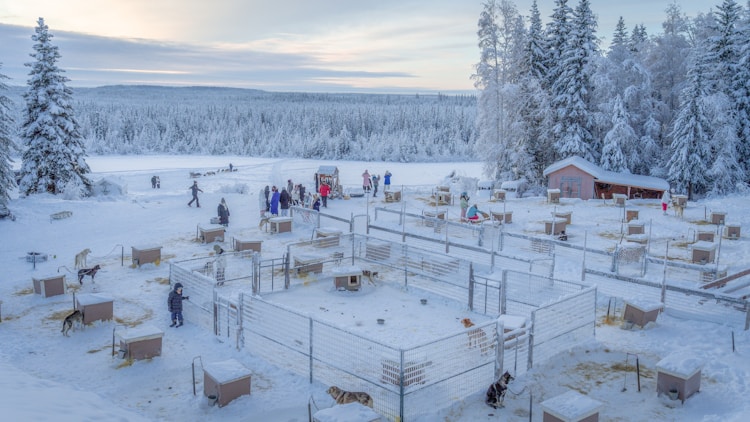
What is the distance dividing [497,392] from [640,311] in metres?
5.63

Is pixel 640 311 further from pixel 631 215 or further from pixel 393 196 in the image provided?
pixel 393 196

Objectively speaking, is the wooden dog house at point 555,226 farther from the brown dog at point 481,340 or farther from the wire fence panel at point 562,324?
the brown dog at point 481,340

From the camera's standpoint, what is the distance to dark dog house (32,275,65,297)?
1652 centimetres

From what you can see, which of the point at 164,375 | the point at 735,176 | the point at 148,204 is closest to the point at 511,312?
the point at 164,375

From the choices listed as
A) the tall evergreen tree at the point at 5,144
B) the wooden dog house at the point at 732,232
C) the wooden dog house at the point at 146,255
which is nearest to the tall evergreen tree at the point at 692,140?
the wooden dog house at the point at 732,232

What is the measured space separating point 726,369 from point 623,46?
4404 cm

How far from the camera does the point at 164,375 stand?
1165cm

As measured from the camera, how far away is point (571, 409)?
353 inches

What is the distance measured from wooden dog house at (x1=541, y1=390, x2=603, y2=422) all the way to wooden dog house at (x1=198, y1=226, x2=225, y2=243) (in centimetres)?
1738

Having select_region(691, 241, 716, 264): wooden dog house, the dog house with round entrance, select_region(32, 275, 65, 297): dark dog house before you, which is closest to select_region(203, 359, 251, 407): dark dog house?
the dog house with round entrance

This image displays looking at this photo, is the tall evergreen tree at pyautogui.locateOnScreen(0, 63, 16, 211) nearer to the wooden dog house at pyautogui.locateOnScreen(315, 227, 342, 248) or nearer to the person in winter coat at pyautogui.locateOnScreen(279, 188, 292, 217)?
the person in winter coat at pyautogui.locateOnScreen(279, 188, 292, 217)

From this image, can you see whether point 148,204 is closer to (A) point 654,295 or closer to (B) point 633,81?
(A) point 654,295

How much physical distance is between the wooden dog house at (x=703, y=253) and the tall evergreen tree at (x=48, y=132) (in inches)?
1321

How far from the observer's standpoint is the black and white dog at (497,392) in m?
10.4
